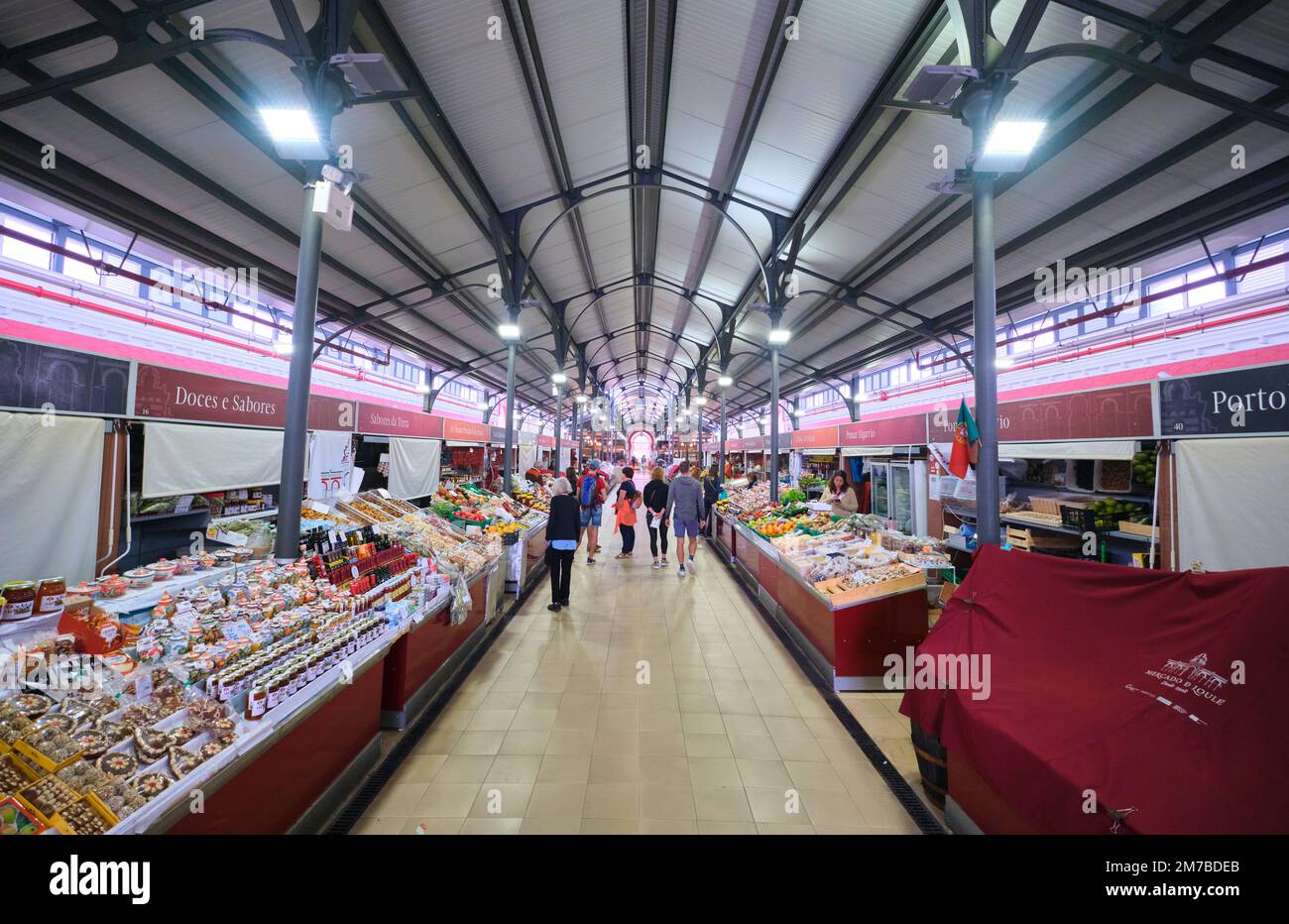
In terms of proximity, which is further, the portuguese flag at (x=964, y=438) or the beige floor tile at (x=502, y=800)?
the portuguese flag at (x=964, y=438)

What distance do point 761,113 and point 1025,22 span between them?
120 inches

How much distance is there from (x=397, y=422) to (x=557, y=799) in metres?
6.41

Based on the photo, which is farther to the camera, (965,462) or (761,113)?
(761,113)

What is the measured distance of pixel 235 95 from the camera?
12.6 feet

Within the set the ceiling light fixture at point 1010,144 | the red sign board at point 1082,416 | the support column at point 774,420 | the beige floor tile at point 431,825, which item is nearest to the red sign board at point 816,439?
the support column at point 774,420

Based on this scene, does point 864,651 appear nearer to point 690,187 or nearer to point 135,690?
point 135,690

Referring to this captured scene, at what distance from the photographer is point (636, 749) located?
3.00m

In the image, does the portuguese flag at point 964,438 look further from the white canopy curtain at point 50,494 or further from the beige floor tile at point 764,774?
the white canopy curtain at point 50,494

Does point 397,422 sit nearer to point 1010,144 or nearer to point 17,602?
point 17,602

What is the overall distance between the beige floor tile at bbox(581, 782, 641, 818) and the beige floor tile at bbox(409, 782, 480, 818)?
634 millimetres

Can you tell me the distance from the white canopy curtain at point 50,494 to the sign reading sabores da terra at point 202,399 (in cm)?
36

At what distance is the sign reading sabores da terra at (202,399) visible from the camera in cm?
336

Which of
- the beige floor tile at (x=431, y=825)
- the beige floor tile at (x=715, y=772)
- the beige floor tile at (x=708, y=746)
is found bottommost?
the beige floor tile at (x=431, y=825)

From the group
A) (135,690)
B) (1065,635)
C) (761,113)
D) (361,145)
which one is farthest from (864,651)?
(361,145)
